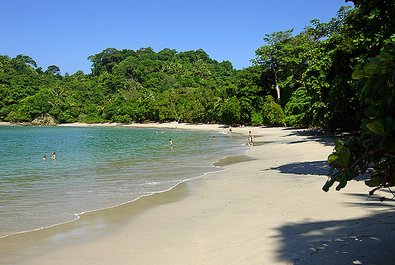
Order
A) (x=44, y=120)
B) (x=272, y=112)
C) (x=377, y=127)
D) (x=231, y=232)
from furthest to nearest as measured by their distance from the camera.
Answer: (x=44, y=120)
(x=272, y=112)
(x=231, y=232)
(x=377, y=127)

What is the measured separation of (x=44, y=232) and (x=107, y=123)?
112072 mm

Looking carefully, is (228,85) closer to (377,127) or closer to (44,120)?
(44,120)

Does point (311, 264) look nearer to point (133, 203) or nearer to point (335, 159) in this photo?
point (335, 159)

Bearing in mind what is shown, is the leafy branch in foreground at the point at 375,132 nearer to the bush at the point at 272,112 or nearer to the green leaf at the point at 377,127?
the green leaf at the point at 377,127

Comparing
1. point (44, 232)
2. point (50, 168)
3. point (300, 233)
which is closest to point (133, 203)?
point (44, 232)

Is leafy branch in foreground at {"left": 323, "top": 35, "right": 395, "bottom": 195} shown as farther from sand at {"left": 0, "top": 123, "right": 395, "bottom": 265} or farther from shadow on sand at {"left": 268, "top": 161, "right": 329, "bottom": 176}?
shadow on sand at {"left": 268, "top": 161, "right": 329, "bottom": 176}

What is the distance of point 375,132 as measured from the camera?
2990 mm

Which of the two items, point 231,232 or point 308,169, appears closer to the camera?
point 231,232

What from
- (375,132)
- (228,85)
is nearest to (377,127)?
(375,132)

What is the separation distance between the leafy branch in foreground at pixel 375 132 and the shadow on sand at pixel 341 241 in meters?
2.33

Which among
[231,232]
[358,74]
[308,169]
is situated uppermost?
[358,74]

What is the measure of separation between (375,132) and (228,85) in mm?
A: 75017

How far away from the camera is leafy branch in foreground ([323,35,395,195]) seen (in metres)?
3.02

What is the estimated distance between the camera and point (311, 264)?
5379 millimetres
